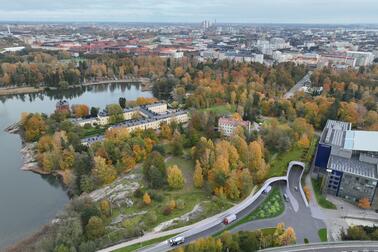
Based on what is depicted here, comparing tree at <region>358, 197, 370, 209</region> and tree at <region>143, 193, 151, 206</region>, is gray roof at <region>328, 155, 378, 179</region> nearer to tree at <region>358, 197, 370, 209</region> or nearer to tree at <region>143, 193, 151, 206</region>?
tree at <region>358, 197, 370, 209</region>

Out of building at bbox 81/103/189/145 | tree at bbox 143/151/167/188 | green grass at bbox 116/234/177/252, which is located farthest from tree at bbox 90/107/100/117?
green grass at bbox 116/234/177/252

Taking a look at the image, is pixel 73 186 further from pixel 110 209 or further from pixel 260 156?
pixel 260 156

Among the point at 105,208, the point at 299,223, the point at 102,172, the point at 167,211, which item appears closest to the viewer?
the point at 299,223

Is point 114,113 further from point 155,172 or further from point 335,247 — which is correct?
point 335,247

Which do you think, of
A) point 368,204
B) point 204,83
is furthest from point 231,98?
point 368,204

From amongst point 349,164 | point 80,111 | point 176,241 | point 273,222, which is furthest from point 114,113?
point 349,164

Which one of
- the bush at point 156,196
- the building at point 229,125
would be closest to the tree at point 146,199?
the bush at point 156,196

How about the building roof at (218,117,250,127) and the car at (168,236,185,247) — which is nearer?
the car at (168,236,185,247)
